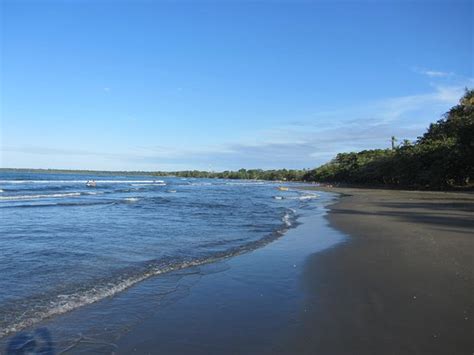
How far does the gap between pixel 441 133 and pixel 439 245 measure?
2442 inches

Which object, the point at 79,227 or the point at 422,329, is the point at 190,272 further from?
the point at 79,227

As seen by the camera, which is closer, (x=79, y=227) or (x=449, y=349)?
(x=449, y=349)

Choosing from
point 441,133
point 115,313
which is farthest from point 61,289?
point 441,133

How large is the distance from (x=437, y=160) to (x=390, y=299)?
175 feet

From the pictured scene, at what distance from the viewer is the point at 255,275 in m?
8.63

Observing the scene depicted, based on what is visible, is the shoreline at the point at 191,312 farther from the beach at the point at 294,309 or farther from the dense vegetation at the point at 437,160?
the dense vegetation at the point at 437,160

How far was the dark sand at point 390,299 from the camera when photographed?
4.90 metres

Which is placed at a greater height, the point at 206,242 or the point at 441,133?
the point at 441,133

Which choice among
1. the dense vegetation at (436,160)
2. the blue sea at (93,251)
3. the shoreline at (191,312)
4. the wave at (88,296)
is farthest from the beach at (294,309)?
the dense vegetation at (436,160)

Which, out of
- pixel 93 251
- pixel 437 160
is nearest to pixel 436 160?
pixel 437 160

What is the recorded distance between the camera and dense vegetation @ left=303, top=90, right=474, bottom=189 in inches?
1932

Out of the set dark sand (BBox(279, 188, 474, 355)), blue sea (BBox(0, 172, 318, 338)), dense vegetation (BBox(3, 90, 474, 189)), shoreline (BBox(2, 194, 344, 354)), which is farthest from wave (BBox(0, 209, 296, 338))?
dense vegetation (BBox(3, 90, 474, 189))

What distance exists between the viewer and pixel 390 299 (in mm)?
6605

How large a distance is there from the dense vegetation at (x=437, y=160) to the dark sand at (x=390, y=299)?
4087 cm
